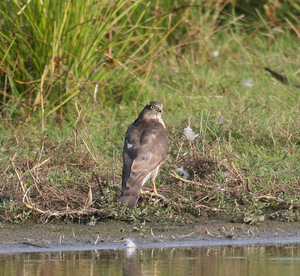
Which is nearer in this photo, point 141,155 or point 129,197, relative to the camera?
point 129,197

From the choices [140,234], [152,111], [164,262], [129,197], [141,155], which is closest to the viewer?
[164,262]

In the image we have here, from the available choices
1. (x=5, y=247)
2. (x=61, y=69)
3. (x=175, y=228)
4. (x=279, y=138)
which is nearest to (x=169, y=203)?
(x=175, y=228)

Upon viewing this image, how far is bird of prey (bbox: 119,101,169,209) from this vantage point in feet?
19.8

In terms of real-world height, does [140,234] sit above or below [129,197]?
below


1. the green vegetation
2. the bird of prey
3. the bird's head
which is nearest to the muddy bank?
the green vegetation

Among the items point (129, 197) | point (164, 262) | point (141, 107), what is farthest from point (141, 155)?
point (141, 107)

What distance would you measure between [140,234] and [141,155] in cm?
90

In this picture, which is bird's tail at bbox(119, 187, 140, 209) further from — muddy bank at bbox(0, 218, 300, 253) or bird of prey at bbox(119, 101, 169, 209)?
muddy bank at bbox(0, 218, 300, 253)

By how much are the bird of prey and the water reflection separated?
74 cm

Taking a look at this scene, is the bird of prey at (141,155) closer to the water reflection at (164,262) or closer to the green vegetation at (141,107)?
the green vegetation at (141,107)

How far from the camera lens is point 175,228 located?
5.91m

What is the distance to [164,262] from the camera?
492 cm

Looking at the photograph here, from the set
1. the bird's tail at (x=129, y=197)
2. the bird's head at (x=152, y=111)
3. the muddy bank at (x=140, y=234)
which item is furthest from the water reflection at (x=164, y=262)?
the bird's head at (x=152, y=111)

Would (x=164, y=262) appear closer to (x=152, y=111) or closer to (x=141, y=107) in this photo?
(x=152, y=111)
